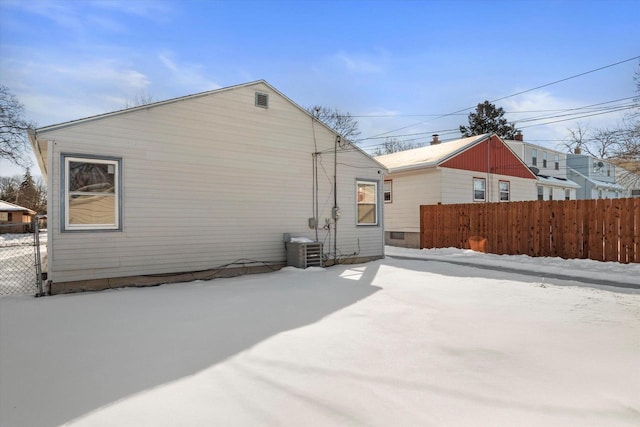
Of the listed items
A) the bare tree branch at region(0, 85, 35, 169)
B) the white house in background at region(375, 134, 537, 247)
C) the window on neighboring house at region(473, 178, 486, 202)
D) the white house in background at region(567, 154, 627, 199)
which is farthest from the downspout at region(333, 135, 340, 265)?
the white house in background at region(567, 154, 627, 199)

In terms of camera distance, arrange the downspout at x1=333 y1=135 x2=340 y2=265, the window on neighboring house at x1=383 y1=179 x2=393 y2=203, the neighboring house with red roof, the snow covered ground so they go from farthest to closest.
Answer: the neighboring house with red roof < the window on neighboring house at x1=383 y1=179 x2=393 y2=203 < the downspout at x1=333 y1=135 x2=340 y2=265 < the snow covered ground

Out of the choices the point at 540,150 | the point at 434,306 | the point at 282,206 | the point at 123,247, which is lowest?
the point at 434,306

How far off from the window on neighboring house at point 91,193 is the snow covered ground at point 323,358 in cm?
144

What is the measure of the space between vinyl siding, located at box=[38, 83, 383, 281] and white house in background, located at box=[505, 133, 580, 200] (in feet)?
62.1

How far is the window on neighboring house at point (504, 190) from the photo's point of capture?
717 inches

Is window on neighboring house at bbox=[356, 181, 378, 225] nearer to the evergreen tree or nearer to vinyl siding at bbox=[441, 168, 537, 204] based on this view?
vinyl siding at bbox=[441, 168, 537, 204]

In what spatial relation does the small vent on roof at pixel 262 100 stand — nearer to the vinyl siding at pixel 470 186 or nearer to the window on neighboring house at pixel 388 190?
the vinyl siding at pixel 470 186

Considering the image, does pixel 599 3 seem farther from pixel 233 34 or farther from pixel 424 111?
pixel 424 111

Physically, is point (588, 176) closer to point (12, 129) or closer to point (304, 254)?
point (304, 254)

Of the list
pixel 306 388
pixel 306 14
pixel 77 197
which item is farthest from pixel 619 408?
pixel 306 14

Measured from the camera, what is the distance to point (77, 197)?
6875 millimetres

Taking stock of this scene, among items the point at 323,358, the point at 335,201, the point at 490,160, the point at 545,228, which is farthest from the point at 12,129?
the point at 545,228

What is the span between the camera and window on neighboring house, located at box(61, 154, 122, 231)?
6.72 meters

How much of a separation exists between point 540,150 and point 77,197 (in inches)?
1256
